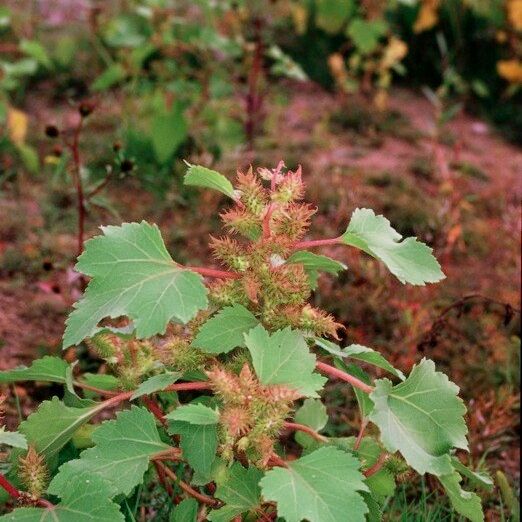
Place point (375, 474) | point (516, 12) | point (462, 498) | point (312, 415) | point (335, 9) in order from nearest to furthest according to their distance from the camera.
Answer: point (462, 498) → point (375, 474) → point (312, 415) → point (335, 9) → point (516, 12)

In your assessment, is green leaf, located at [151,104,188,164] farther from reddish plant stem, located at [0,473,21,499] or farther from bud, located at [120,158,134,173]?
reddish plant stem, located at [0,473,21,499]

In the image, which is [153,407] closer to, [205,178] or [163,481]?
[163,481]

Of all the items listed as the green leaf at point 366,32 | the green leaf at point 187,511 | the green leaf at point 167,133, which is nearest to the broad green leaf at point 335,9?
the green leaf at point 366,32

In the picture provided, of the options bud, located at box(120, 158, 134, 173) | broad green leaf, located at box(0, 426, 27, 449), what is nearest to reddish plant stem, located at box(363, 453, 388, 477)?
broad green leaf, located at box(0, 426, 27, 449)

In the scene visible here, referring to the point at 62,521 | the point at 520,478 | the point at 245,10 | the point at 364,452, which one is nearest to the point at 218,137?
the point at 245,10

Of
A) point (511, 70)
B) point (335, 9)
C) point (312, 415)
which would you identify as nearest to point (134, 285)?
point (312, 415)

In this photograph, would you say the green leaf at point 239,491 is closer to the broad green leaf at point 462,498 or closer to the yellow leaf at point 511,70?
the broad green leaf at point 462,498
